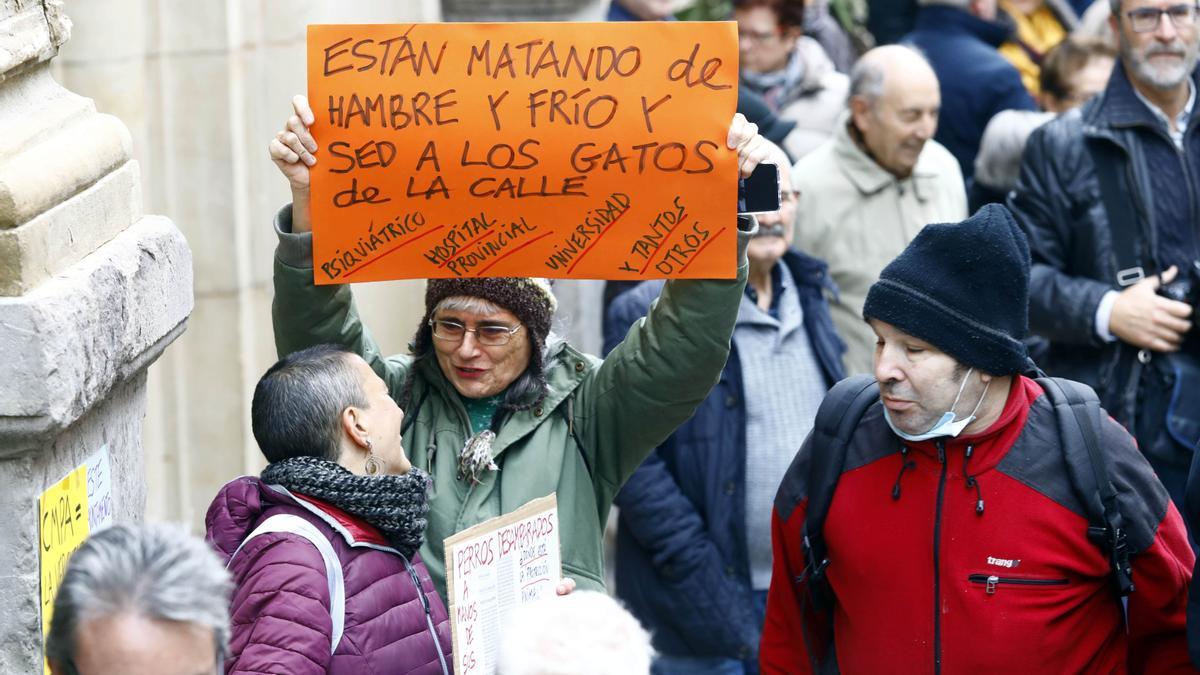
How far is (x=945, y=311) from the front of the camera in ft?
12.4

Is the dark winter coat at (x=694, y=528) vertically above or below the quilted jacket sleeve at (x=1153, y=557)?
below

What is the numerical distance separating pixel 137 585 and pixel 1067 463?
2.10 metres

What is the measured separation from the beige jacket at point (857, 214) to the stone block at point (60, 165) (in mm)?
3098

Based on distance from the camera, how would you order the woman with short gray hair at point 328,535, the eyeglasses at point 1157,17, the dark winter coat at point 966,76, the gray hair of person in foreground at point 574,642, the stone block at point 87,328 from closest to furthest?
the gray hair of person in foreground at point 574,642, the stone block at point 87,328, the woman with short gray hair at point 328,535, the eyeglasses at point 1157,17, the dark winter coat at point 966,76

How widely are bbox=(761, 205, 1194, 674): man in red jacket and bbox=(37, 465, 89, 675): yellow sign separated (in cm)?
160

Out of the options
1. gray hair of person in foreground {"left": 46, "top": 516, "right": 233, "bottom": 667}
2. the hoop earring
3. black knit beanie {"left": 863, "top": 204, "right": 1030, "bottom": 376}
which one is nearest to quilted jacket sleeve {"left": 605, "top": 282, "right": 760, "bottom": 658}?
black knit beanie {"left": 863, "top": 204, "right": 1030, "bottom": 376}

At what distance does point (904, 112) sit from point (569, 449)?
9.23 feet

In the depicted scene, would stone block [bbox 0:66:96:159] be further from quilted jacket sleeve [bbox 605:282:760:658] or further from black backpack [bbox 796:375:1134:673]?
quilted jacket sleeve [bbox 605:282:760:658]

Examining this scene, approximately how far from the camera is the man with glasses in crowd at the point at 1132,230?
543 cm

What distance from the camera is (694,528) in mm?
5391

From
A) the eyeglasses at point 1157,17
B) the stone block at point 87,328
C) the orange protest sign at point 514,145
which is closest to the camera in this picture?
the stone block at point 87,328

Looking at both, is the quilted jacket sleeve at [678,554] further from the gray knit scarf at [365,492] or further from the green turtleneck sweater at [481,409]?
the gray knit scarf at [365,492]

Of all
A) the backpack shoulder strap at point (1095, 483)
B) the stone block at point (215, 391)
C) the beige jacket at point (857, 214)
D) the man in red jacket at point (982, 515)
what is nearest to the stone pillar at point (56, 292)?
the man in red jacket at point (982, 515)

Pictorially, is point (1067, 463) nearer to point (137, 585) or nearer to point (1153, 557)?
point (1153, 557)
